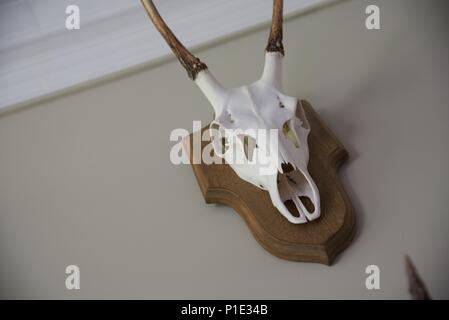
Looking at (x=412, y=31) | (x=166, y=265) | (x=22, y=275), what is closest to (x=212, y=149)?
(x=166, y=265)

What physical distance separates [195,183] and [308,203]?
0.20 metres

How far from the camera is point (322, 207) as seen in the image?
2.67 ft

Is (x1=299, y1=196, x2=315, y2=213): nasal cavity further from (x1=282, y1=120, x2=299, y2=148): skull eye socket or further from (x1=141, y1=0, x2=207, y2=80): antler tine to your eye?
(x1=141, y1=0, x2=207, y2=80): antler tine

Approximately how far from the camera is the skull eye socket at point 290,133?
2.70 feet

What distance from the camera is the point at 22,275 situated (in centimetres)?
86

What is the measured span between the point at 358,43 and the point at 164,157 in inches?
16.5

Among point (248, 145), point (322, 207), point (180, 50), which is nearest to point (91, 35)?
point (180, 50)

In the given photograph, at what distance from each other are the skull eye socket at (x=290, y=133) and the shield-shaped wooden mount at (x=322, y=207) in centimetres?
5

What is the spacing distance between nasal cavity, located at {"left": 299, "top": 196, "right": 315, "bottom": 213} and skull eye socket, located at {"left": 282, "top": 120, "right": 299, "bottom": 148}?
0.24ft

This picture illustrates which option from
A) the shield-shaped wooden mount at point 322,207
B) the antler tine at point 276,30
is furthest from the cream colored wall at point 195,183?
the antler tine at point 276,30

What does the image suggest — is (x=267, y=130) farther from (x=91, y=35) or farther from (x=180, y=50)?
(x=91, y=35)

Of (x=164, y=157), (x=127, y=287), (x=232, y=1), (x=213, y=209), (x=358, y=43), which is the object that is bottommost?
(x=127, y=287)

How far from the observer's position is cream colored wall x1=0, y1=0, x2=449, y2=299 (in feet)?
2.63

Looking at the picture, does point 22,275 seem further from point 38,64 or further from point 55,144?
point 38,64
